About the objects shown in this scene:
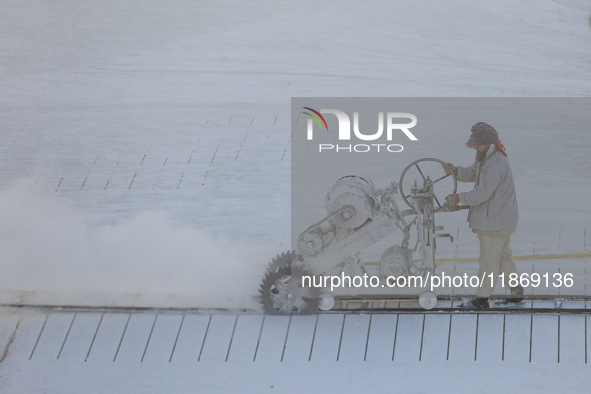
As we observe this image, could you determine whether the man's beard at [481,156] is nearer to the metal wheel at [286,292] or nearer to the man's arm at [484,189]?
the man's arm at [484,189]

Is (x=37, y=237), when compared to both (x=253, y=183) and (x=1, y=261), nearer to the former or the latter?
(x=1, y=261)

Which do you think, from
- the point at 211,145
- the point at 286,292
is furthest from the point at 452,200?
the point at 211,145

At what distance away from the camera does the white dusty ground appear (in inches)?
159

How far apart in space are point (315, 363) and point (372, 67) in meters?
5.55

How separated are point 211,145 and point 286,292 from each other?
3129 mm

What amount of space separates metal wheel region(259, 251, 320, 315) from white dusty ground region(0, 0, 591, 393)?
33 cm

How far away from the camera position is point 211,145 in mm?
7129

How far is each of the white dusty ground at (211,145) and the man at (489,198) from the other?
617 millimetres

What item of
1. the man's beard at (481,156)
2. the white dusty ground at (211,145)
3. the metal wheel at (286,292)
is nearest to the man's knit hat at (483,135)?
the man's beard at (481,156)

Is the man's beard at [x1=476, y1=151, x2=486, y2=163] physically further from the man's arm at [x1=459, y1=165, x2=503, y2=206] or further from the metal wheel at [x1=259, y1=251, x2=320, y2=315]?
the metal wheel at [x1=259, y1=251, x2=320, y2=315]

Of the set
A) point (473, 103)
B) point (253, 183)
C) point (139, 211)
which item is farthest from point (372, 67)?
point (139, 211)

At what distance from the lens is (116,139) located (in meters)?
7.28

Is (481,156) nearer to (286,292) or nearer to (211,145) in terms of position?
(286,292)

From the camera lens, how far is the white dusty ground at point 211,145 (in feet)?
13.3
